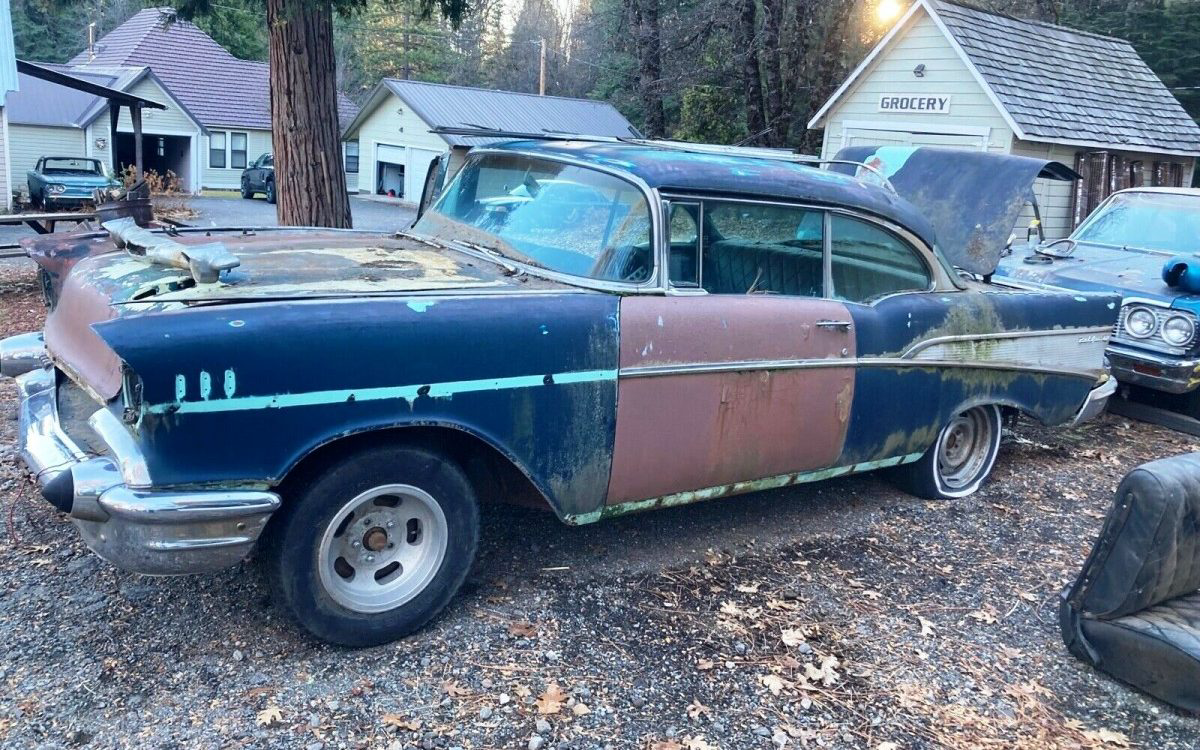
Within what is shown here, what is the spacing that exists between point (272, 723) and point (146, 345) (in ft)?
4.12

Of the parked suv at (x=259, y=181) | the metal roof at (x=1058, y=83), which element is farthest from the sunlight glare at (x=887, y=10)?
the parked suv at (x=259, y=181)

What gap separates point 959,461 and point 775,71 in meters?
17.7

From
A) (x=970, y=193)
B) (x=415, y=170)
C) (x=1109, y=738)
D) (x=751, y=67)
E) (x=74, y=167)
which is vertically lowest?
(x=1109, y=738)

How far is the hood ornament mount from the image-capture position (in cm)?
336

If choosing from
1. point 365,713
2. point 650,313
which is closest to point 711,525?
point 650,313

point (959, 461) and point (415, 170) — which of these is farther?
point (415, 170)

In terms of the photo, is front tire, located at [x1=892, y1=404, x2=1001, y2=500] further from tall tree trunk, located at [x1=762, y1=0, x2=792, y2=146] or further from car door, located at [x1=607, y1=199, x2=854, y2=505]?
tall tree trunk, located at [x1=762, y1=0, x2=792, y2=146]

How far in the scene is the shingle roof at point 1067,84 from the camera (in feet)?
47.6

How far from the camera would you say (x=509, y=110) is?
32062mm

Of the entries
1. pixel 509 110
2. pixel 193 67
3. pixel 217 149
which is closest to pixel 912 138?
pixel 509 110

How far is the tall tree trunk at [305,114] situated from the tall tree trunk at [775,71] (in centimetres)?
1442

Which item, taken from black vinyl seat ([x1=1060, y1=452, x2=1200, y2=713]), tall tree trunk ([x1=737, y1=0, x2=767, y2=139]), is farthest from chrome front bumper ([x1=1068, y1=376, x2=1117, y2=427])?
tall tree trunk ([x1=737, y1=0, x2=767, y2=139])

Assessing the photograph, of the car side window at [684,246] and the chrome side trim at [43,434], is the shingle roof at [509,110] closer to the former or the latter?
the car side window at [684,246]

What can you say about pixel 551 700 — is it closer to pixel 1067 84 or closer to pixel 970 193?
pixel 970 193
